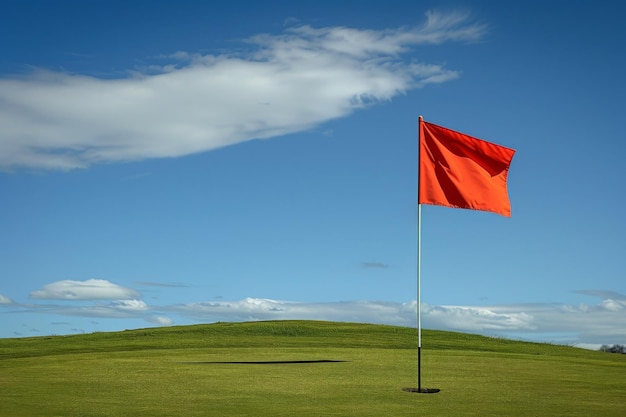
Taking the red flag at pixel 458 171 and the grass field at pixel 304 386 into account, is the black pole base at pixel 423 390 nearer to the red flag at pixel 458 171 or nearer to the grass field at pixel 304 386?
the grass field at pixel 304 386

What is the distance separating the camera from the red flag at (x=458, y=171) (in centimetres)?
1883

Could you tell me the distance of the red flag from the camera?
18.8 metres

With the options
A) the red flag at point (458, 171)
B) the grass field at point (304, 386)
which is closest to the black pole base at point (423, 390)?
the grass field at point (304, 386)

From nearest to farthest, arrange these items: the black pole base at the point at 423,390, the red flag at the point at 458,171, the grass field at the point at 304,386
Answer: the grass field at the point at 304,386
the black pole base at the point at 423,390
the red flag at the point at 458,171

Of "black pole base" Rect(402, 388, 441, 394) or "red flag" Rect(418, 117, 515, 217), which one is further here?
"red flag" Rect(418, 117, 515, 217)

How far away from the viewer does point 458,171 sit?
19156 millimetres

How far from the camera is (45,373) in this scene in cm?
2225

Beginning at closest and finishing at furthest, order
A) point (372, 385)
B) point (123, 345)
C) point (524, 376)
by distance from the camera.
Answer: point (372, 385), point (524, 376), point (123, 345)

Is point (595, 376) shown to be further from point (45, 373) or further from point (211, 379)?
point (45, 373)

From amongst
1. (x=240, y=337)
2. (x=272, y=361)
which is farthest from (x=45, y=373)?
(x=240, y=337)

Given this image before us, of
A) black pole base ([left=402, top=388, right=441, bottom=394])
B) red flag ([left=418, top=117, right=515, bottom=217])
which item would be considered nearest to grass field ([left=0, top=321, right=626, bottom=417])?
black pole base ([left=402, top=388, right=441, bottom=394])

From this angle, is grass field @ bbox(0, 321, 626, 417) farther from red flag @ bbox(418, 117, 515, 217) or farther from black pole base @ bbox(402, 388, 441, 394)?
red flag @ bbox(418, 117, 515, 217)

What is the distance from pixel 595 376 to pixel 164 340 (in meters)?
26.8

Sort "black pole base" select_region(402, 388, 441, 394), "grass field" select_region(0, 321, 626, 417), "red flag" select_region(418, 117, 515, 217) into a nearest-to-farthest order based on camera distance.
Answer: "grass field" select_region(0, 321, 626, 417) < "black pole base" select_region(402, 388, 441, 394) < "red flag" select_region(418, 117, 515, 217)
